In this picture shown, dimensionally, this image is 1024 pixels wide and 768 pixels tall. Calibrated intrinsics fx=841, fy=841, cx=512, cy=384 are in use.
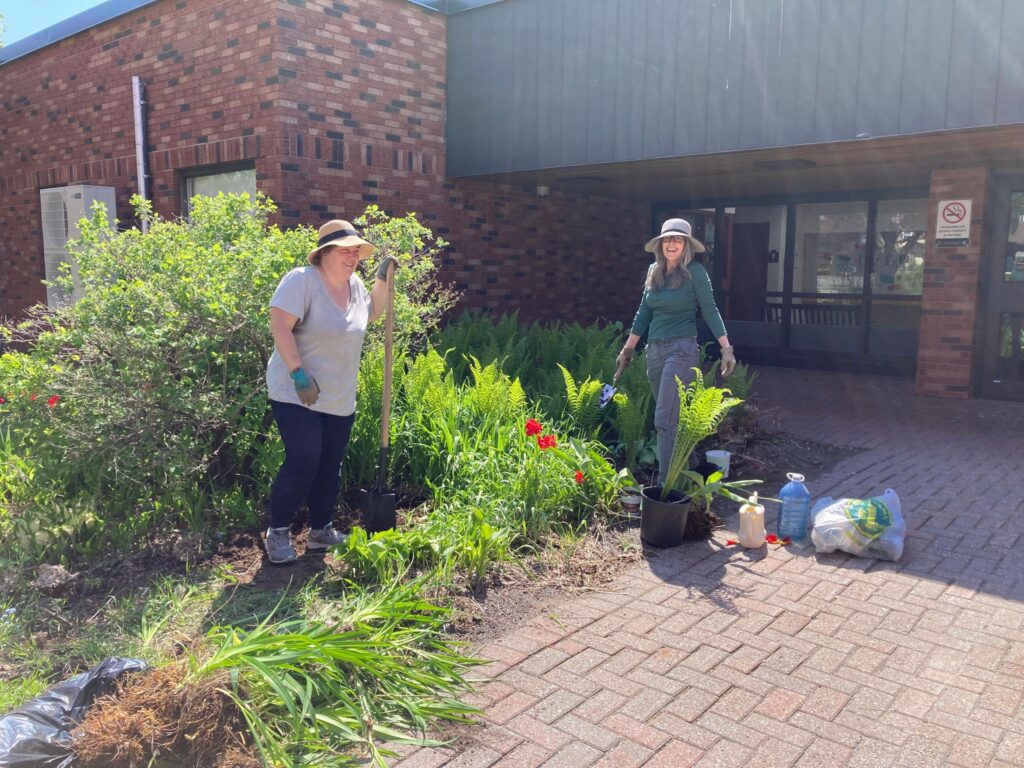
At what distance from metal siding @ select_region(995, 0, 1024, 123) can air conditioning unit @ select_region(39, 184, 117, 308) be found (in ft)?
29.6

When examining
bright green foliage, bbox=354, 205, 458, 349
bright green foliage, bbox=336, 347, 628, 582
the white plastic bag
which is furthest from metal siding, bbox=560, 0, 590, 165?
the white plastic bag

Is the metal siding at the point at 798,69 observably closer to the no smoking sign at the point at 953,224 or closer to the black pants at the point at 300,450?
the no smoking sign at the point at 953,224

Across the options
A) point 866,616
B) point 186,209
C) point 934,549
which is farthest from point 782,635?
point 186,209

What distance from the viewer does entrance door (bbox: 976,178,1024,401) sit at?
908 cm

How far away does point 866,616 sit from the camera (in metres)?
3.98

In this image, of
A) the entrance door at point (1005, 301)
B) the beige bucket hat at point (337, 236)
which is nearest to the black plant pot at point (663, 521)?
the beige bucket hat at point (337, 236)

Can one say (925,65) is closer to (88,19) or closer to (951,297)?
(951,297)

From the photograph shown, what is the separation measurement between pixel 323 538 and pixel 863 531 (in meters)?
2.97

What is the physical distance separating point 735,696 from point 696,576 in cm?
123

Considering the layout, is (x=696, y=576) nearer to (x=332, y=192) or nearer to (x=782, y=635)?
(x=782, y=635)

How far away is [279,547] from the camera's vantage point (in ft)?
14.1

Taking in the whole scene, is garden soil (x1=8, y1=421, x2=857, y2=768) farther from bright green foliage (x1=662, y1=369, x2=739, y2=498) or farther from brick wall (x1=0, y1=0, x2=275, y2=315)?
brick wall (x1=0, y1=0, x2=275, y2=315)

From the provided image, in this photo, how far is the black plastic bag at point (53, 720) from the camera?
2.55 m

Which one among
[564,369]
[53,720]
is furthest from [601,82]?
[53,720]
